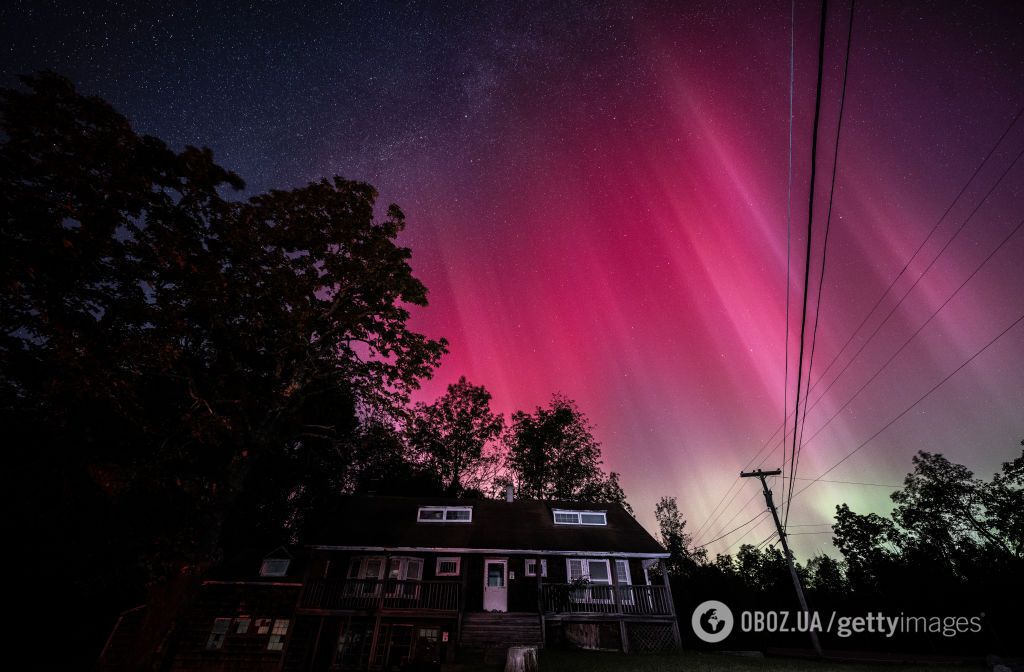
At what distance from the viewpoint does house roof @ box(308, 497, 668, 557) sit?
2061cm

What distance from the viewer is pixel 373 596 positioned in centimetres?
1903

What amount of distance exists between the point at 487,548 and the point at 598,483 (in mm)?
23177

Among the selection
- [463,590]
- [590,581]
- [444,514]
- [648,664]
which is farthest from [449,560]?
[648,664]

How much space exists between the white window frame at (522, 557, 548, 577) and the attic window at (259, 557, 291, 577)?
12.2 metres

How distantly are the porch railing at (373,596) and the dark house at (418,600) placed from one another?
1.8 inches

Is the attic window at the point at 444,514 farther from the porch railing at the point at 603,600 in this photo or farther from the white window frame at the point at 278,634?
the white window frame at the point at 278,634

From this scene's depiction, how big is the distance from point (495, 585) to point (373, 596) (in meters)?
5.99

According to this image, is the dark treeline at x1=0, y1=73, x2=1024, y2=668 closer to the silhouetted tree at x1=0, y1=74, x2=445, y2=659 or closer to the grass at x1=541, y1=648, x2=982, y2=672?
the silhouetted tree at x1=0, y1=74, x2=445, y2=659

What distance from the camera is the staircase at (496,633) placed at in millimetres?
16875

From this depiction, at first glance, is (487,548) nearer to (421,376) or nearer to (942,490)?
(421,376)

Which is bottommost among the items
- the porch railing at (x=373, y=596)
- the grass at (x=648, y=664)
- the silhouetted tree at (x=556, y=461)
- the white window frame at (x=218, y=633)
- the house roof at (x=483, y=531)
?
the grass at (x=648, y=664)

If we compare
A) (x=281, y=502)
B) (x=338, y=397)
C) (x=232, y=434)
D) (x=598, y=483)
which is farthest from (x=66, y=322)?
(x=598, y=483)

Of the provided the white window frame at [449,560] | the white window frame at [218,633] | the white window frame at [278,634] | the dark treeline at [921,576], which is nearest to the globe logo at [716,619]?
the dark treeline at [921,576]

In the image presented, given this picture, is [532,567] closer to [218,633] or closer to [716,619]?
[218,633]
